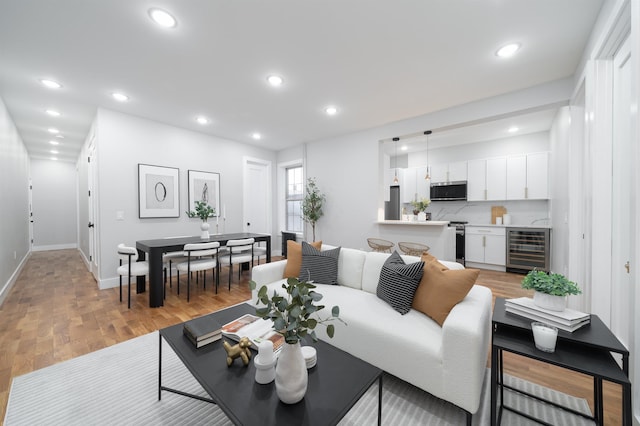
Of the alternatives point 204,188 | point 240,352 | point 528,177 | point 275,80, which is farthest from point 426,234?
point 204,188

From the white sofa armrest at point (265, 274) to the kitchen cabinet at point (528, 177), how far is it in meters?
5.03

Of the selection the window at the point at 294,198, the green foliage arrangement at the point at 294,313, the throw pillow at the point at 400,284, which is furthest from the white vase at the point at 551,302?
the window at the point at 294,198

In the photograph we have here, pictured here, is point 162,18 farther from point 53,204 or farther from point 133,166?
point 53,204

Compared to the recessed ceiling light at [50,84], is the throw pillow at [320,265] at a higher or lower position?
lower

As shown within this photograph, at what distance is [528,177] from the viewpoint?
4.98 meters

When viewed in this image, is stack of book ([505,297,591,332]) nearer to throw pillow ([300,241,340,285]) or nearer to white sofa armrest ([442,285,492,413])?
white sofa armrest ([442,285,492,413])

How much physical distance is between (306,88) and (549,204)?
16.8 ft

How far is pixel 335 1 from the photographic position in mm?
1901

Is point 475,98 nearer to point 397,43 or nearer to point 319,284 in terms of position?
point 397,43

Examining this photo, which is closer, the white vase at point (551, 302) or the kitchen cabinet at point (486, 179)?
the white vase at point (551, 302)

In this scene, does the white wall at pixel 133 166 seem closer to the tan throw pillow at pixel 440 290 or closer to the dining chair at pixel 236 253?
the dining chair at pixel 236 253

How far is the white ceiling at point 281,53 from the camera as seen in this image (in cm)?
199

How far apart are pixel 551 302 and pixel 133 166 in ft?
17.1

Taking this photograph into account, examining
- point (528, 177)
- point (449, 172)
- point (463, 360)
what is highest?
point (449, 172)
